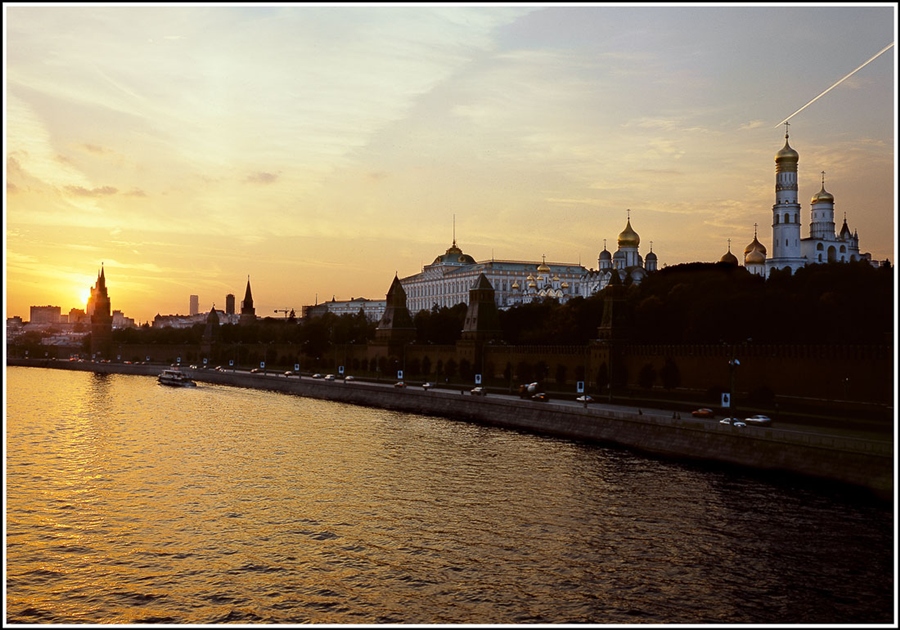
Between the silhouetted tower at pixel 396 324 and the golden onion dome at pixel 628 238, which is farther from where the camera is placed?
the golden onion dome at pixel 628 238

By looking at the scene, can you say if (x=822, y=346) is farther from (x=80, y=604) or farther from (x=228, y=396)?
(x=228, y=396)

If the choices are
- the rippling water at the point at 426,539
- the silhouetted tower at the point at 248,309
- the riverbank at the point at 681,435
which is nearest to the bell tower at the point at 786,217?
the riverbank at the point at 681,435

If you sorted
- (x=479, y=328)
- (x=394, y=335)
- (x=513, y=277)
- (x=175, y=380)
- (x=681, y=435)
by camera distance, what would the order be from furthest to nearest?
(x=513, y=277) < (x=175, y=380) < (x=394, y=335) < (x=479, y=328) < (x=681, y=435)

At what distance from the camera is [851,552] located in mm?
19000

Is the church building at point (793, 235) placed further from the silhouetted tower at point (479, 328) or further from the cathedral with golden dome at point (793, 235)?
the silhouetted tower at point (479, 328)

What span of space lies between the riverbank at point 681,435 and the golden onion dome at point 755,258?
57.6m

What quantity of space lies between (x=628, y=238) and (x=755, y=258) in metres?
24.9

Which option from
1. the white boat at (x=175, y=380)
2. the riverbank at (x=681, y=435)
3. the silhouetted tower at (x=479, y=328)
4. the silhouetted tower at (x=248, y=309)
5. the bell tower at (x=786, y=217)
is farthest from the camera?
the silhouetted tower at (x=248, y=309)

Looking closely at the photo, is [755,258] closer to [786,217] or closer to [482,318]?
[786,217]

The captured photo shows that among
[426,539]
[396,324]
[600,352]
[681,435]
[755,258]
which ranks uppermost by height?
[755,258]

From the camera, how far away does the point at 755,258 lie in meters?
99.8

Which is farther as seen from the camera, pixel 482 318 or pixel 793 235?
pixel 793 235

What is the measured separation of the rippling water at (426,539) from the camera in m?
15.5

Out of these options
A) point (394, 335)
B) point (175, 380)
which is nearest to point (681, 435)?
point (394, 335)
